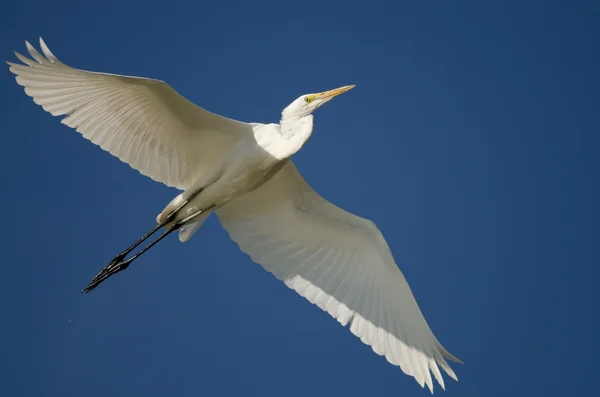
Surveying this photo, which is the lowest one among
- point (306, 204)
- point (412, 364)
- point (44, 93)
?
point (44, 93)

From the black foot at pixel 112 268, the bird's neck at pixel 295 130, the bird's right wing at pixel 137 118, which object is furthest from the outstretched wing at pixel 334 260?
the black foot at pixel 112 268

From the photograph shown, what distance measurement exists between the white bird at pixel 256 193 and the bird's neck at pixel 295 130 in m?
0.01

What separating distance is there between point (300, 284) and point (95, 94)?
286 cm

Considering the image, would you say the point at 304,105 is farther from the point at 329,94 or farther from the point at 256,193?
the point at 256,193

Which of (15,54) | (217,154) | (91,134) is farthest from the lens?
(217,154)

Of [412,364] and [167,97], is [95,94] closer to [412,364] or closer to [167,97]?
[167,97]

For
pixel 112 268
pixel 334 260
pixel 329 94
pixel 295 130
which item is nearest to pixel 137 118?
pixel 295 130

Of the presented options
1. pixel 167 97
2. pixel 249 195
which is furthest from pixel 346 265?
pixel 167 97

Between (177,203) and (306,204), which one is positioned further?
(306,204)

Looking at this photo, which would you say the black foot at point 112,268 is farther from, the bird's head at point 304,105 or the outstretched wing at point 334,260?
the bird's head at point 304,105

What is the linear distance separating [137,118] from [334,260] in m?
2.60

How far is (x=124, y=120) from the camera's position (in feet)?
26.3

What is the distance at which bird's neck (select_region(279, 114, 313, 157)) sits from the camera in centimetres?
788

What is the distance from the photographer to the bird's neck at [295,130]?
25.8 feet
